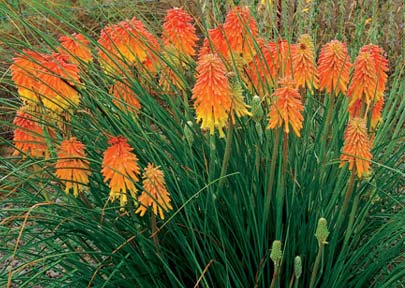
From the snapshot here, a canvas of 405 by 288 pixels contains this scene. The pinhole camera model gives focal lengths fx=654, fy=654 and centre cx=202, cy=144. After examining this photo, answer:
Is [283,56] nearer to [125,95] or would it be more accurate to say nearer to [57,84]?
[125,95]

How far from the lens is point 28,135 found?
2.35 metres

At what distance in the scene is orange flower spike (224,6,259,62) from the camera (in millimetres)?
2332

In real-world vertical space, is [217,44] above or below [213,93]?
above

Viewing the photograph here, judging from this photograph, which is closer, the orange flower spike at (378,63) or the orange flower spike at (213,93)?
the orange flower spike at (213,93)

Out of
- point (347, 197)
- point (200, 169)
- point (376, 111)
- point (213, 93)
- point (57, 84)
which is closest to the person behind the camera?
point (213, 93)

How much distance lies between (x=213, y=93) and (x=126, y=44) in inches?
26.0

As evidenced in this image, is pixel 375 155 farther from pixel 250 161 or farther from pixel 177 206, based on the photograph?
pixel 177 206

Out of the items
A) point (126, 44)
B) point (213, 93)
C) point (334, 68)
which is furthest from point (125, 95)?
point (334, 68)

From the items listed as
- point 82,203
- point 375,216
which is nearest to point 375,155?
point 375,216

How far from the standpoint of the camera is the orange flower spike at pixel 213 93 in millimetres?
1872

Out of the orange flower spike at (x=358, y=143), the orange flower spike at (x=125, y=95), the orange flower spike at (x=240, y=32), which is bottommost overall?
the orange flower spike at (x=358, y=143)

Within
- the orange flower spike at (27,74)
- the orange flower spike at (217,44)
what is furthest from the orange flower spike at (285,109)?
the orange flower spike at (27,74)

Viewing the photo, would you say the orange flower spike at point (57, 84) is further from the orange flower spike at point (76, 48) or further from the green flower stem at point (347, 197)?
the green flower stem at point (347, 197)

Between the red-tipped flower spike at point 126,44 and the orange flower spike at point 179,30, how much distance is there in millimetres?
79
